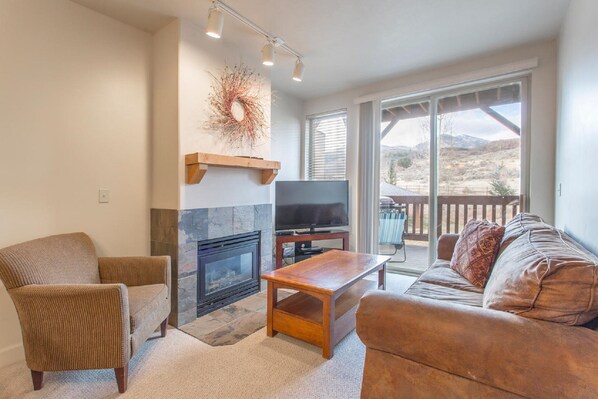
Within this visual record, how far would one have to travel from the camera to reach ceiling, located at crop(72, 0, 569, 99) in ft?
7.42

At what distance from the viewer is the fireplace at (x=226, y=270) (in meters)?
2.65

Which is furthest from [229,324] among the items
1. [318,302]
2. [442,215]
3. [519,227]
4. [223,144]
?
[442,215]

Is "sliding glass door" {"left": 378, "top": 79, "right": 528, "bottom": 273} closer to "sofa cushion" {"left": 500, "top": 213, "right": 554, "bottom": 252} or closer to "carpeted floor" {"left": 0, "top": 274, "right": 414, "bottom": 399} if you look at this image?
"sofa cushion" {"left": 500, "top": 213, "right": 554, "bottom": 252}

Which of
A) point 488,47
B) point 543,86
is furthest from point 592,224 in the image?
point 488,47

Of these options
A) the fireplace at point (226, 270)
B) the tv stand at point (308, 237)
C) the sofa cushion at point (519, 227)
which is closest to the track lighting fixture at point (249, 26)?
the fireplace at point (226, 270)

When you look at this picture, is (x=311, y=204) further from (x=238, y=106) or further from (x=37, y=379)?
(x=37, y=379)

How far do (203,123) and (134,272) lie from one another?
1.36 meters

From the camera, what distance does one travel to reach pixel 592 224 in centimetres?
152

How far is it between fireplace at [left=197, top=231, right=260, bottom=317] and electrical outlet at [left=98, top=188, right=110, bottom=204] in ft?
2.70

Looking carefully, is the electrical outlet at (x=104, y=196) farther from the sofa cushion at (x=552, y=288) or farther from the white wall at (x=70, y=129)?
the sofa cushion at (x=552, y=288)

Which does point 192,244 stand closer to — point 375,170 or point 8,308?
point 8,308

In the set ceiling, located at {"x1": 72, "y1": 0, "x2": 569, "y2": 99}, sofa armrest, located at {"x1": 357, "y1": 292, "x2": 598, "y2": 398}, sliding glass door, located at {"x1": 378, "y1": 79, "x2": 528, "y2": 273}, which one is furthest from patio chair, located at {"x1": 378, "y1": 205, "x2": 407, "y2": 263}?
sofa armrest, located at {"x1": 357, "y1": 292, "x2": 598, "y2": 398}

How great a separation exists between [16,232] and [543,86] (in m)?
4.60

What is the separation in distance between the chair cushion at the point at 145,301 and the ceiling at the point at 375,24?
7.05 ft
